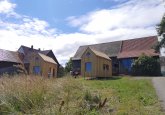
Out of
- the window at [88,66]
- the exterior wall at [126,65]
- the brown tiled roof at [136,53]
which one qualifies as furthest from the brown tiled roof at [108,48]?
the window at [88,66]

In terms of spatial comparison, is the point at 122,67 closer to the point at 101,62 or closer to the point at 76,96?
the point at 101,62

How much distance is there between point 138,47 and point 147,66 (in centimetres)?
700

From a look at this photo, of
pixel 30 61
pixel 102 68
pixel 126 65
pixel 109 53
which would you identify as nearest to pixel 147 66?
pixel 126 65

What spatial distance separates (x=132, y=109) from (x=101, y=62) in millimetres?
27697

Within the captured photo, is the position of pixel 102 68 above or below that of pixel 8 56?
below

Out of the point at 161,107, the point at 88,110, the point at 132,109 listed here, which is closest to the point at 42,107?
the point at 88,110

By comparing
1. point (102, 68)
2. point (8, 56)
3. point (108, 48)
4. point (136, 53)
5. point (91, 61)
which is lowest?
point (102, 68)

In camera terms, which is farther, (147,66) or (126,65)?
(126,65)

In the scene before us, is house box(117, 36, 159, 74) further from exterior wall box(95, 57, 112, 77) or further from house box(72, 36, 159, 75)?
exterior wall box(95, 57, 112, 77)

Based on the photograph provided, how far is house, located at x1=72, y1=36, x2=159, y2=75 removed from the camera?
45850 mm

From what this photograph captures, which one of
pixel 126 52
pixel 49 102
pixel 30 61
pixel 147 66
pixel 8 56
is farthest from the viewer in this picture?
pixel 8 56

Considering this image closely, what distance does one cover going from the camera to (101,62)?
120 feet

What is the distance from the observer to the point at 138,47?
47781 mm

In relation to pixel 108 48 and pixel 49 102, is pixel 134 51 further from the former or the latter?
pixel 49 102
